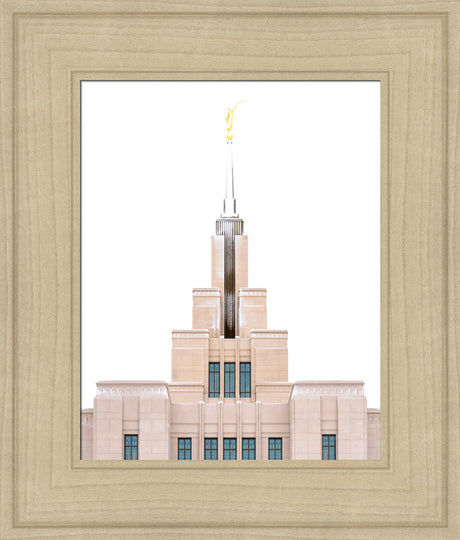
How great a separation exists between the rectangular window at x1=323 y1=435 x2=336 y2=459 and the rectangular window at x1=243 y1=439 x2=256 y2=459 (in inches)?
10.6

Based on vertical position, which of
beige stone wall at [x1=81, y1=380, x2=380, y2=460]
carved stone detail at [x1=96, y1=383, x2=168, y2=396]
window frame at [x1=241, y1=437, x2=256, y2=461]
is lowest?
window frame at [x1=241, y1=437, x2=256, y2=461]

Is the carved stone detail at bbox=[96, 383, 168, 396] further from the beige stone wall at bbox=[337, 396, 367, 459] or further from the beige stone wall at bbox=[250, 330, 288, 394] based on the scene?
the beige stone wall at bbox=[337, 396, 367, 459]

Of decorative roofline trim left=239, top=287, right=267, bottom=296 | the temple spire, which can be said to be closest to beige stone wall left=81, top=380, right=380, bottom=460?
decorative roofline trim left=239, top=287, right=267, bottom=296

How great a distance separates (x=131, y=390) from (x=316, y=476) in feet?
2.54

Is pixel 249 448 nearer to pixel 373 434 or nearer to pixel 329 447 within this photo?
pixel 329 447

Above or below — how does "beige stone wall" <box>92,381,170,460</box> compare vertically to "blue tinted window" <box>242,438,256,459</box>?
above

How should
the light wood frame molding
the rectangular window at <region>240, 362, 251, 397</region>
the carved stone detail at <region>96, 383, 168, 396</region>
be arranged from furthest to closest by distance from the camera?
the rectangular window at <region>240, 362, 251, 397</region> < the carved stone detail at <region>96, 383, 168, 396</region> < the light wood frame molding

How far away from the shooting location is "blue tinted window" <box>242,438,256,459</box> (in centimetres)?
279

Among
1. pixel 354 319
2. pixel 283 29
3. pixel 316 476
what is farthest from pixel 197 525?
pixel 283 29

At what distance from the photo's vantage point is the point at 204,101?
2924 mm

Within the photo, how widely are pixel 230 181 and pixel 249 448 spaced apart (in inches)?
42.0

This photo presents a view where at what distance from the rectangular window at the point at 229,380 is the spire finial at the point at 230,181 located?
24.2 inches

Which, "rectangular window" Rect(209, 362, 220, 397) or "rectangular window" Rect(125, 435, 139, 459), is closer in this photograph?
"rectangular window" Rect(125, 435, 139, 459)

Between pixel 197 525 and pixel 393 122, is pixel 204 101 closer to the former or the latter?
pixel 393 122
